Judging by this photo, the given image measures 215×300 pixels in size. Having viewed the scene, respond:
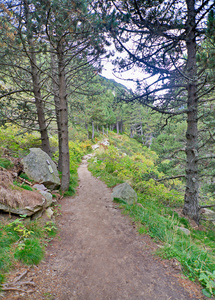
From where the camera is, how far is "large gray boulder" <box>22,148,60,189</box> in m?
5.54

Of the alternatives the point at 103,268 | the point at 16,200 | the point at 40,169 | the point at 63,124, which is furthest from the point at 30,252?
the point at 63,124

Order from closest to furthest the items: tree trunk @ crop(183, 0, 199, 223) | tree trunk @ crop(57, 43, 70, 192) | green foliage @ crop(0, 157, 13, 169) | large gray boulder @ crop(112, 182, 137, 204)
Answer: tree trunk @ crop(183, 0, 199, 223)
green foliage @ crop(0, 157, 13, 169)
large gray boulder @ crop(112, 182, 137, 204)
tree trunk @ crop(57, 43, 70, 192)

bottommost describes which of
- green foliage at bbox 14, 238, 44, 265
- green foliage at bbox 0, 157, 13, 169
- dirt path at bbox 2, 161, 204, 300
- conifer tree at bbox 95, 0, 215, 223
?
dirt path at bbox 2, 161, 204, 300

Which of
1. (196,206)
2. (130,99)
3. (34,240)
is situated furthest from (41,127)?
(196,206)

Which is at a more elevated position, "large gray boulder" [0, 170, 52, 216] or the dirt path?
"large gray boulder" [0, 170, 52, 216]

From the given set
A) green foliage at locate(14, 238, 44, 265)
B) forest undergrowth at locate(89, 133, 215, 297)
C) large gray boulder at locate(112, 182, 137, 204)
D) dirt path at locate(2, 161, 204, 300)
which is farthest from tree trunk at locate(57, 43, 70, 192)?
green foliage at locate(14, 238, 44, 265)

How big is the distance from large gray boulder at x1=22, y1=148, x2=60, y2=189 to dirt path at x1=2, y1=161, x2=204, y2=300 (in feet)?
6.11

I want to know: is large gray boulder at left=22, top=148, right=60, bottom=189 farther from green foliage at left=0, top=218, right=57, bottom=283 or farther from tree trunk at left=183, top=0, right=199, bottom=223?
tree trunk at left=183, top=0, right=199, bottom=223

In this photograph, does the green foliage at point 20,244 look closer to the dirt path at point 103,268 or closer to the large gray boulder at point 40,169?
the dirt path at point 103,268

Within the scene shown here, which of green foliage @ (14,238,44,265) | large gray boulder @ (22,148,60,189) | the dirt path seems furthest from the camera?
large gray boulder @ (22,148,60,189)

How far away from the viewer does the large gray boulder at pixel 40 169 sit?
554 cm

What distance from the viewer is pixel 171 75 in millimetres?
5027

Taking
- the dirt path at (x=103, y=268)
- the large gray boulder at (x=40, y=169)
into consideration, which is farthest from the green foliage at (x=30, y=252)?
the large gray boulder at (x=40, y=169)

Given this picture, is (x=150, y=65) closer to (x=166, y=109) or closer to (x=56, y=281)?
(x=166, y=109)
